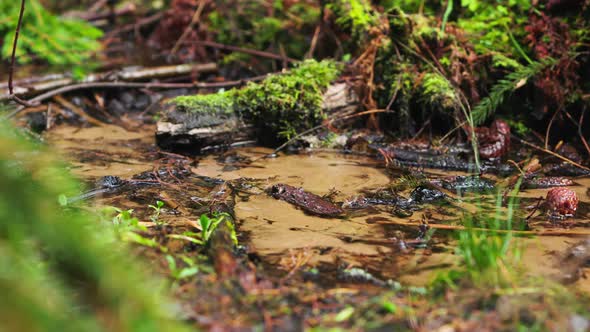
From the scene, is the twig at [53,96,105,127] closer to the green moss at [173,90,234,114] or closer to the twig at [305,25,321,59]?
the green moss at [173,90,234,114]

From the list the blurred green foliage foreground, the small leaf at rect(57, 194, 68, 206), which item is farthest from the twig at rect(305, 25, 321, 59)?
the blurred green foliage foreground

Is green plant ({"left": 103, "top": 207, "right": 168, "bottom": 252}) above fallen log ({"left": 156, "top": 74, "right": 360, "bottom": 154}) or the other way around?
the other way around

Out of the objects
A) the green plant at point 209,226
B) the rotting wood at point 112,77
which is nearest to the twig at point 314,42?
the rotting wood at point 112,77

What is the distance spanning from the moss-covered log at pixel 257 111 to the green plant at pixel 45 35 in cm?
234

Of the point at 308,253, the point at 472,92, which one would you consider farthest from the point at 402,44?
the point at 308,253

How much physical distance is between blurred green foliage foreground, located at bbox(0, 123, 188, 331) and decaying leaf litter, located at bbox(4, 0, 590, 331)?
1.27 feet

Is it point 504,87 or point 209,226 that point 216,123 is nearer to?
point 209,226

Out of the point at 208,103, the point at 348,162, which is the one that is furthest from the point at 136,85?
the point at 348,162

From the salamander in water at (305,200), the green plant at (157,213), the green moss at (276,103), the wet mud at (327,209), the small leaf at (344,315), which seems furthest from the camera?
the green moss at (276,103)

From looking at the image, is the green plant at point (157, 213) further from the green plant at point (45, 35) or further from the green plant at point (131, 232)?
the green plant at point (45, 35)

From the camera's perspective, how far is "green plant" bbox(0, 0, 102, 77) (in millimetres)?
6480

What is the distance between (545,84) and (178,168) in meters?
3.56

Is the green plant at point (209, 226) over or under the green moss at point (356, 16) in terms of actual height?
under

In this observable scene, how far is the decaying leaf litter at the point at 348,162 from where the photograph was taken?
7.04ft
